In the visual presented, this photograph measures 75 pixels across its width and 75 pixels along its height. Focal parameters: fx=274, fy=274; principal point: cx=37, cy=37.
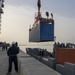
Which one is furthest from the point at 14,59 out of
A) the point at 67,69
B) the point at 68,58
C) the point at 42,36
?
the point at 42,36

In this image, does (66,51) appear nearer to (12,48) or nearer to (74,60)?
(74,60)

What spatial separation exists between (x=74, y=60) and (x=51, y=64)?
8.11 feet

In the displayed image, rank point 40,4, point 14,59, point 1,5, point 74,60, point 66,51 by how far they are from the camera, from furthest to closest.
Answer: point 1,5, point 40,4, point 14,59, point 66,51, point 74,60

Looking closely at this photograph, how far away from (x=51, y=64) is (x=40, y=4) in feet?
209

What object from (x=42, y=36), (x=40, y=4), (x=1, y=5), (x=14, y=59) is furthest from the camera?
(x=1, y=5)

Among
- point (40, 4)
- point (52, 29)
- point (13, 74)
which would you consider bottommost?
point (13, 74)

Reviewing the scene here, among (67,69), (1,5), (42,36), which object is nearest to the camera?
(67,69)

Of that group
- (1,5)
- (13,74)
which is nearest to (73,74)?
(13,74)

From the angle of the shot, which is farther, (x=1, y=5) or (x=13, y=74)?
(x=1, y=5)

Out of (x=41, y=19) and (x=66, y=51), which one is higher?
(x=41, y=19)

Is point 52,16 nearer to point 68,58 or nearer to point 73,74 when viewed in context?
point 68,58

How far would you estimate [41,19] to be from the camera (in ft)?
213

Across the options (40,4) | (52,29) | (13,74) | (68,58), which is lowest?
(13,74)

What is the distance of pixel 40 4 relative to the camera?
78062 mm
